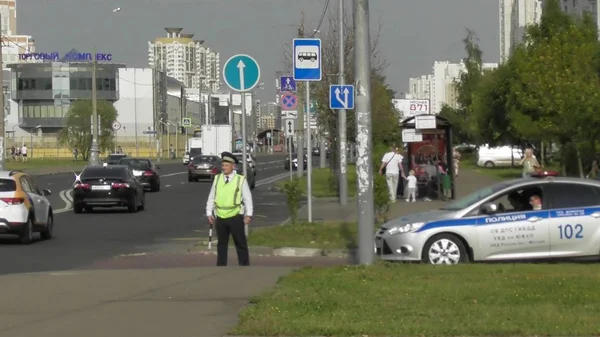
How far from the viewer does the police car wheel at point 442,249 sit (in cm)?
1602

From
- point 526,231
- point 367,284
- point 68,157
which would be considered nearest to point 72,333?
point 367,284

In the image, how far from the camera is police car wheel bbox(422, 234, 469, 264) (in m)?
16.0

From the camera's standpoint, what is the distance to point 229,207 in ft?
50.8

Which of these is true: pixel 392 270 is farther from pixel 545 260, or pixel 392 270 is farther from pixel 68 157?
pixel 68 157

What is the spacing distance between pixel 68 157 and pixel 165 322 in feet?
415

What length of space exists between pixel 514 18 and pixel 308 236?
133 m

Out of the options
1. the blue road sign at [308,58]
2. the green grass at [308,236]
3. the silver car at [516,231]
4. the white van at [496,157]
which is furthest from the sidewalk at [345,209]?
the white van at [496,157]

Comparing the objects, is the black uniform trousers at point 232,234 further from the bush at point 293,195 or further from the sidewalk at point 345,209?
the sidewalk at point 345,209

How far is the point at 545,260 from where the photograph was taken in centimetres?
1619

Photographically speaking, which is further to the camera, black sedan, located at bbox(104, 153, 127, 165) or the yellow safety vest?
black sedan, located at bbox(104, 153, 127, 165)

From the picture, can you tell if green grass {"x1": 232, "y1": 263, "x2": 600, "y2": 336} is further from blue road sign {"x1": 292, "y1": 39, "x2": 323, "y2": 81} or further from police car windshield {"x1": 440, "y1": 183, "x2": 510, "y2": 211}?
blue road sign {"x1": 292, "y1": 39, "x2": 323, "y2": 81}

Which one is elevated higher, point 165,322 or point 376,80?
point 376,80

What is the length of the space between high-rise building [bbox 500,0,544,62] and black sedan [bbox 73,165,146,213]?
283 ft

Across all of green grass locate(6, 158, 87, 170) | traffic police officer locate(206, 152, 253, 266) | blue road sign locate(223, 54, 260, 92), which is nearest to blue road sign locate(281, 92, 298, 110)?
blue road sign locate(223, 54, 260, 92)
